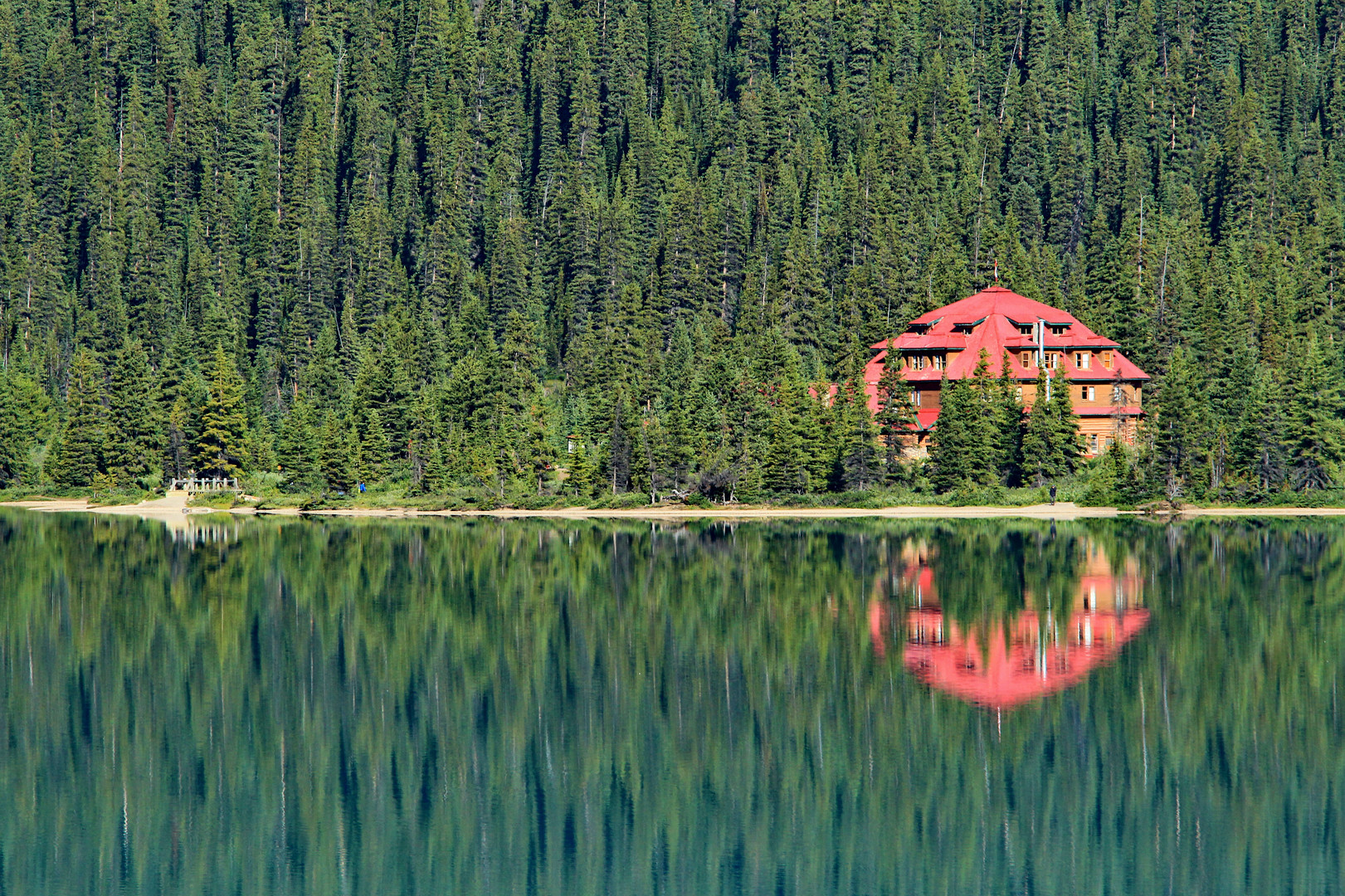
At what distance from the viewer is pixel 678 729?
3825 cm

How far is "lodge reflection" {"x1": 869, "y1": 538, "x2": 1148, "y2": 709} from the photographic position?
142ft

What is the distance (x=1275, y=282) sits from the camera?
424 feet

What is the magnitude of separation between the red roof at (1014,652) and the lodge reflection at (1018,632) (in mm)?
23

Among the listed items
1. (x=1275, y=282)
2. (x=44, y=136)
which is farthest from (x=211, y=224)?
(x=1275, y=282)

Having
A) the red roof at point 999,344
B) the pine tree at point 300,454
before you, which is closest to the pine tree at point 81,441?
the pine tree at point 300,454

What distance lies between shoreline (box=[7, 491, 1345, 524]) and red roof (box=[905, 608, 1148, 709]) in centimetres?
3909

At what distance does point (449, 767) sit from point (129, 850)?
727 cm

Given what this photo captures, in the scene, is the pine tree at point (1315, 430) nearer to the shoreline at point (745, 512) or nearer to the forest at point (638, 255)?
the forest at point (638, 255)

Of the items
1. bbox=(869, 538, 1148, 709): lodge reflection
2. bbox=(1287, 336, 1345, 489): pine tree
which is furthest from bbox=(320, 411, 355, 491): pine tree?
bbox=(1287, 336, 1345, 489): pine tree

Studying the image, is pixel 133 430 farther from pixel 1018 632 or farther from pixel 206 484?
Answer: pixel 1018 632

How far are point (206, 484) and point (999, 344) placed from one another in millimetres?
54444

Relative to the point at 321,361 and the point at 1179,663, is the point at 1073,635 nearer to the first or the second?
the point at 1179,663

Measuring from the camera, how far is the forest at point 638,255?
103 m

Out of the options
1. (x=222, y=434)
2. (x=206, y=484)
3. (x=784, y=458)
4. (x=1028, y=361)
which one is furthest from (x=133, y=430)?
(x=1028, y=361)
